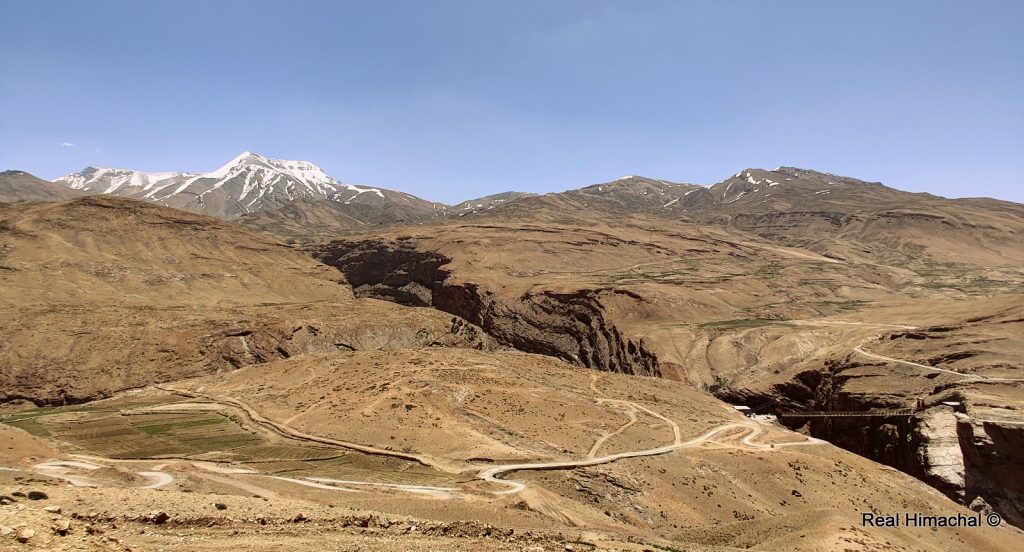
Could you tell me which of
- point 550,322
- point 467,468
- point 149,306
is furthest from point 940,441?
point 149,306

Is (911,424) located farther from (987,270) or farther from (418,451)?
(987,270)

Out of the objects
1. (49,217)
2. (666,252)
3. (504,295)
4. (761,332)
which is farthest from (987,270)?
(49,217)

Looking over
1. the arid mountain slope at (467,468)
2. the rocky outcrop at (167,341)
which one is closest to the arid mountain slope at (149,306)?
the rocky outcrop at (167,341)

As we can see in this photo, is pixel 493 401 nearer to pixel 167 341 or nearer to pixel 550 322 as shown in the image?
pixel 167 341

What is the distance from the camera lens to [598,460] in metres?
34.4

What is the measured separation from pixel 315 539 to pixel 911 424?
42582mm

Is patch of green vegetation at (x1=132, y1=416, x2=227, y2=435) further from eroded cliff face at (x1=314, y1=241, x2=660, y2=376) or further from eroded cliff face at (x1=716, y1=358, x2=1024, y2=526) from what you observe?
eroded cliff face at (x1=716, y1=358, x2=1024, y2=526)

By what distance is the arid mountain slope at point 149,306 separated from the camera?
5588 cm

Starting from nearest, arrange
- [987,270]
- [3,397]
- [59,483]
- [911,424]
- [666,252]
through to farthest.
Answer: [59,483], [911,424], [3,397], [987,270], [666,252]

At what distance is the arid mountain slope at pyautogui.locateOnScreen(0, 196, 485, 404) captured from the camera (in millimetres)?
55875

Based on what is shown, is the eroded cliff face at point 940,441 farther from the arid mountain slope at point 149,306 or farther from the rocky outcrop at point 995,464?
the arid mountain slope at point 149,306

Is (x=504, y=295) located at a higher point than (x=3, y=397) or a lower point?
higher

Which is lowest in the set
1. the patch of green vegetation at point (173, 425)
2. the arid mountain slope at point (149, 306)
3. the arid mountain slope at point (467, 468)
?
the patch of green vegetation at point (173, 425)

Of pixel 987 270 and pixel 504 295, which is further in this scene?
pixel 987 270
